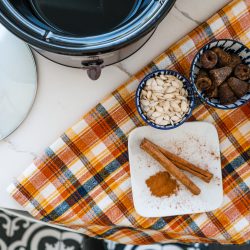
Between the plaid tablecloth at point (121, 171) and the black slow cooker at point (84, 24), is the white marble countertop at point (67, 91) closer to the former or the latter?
the plaid tablecloth at point (121, 171)

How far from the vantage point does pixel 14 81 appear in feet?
3.00

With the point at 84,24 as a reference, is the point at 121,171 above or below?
below

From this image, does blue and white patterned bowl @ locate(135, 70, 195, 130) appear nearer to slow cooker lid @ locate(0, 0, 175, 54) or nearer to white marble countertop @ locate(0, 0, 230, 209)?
white marble countertop @ locate(0, 0, 230, 209)

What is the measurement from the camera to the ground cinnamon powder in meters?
0.98

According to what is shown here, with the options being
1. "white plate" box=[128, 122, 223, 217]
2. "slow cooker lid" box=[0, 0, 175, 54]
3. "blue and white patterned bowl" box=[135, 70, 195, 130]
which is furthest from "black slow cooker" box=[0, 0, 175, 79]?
"white plate" box=[128, 122, 223, 217]

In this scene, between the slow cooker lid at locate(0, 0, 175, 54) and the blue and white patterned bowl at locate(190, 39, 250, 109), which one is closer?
the slow cooker lid at locate(0, 0, 175, 54)

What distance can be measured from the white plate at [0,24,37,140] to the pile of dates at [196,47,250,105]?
0.33 metres

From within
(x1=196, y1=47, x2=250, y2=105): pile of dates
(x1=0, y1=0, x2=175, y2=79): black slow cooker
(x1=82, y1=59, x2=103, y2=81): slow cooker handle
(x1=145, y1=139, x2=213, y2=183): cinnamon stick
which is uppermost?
(x1=0, y1=0, x2=175, y2=79): black slow cooker

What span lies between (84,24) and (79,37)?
0.06 m

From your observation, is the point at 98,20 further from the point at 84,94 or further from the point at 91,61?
the point at 84,94

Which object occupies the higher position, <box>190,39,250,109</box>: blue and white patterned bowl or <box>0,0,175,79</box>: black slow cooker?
<box>0,0,175,79</box>: black slow cooker

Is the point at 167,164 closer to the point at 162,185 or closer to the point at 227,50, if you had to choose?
the point at 162,185

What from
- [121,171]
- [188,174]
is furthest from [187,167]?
[121,171]

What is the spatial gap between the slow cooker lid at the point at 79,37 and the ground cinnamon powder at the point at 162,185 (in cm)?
37
